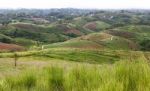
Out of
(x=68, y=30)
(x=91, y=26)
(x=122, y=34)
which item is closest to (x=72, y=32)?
(x=68, y=30)

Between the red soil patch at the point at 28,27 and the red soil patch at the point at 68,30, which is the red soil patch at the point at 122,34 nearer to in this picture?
the red soil patch at the point at 68,30

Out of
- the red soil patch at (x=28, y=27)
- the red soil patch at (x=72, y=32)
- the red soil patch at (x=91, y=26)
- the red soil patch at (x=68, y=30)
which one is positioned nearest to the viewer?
the red soil patch at (x=28, y=27)

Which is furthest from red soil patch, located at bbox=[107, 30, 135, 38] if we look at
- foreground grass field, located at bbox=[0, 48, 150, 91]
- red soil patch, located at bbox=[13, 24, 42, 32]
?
foreground grass field, located at bbox=[0, 48, 150, 91]

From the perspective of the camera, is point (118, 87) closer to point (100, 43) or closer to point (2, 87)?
point (2, 87)

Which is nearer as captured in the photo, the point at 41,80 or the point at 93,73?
the point at 93,73

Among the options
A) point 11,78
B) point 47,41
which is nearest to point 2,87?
point 11,78

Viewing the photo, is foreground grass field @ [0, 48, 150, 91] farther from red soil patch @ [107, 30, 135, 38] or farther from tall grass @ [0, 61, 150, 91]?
red soil patch @ [107, 30, 135, 38]

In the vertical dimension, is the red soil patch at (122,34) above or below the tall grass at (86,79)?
below

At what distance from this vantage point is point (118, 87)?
5156 mm

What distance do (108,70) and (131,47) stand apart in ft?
294

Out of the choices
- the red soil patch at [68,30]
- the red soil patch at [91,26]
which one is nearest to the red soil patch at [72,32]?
the red soil patch at [68,30]

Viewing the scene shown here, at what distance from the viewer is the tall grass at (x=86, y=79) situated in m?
5.60

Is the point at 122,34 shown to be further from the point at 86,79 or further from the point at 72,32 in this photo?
the point at 86,79

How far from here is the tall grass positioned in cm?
560
